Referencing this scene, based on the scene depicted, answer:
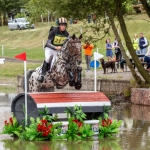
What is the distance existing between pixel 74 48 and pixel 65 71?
198cm

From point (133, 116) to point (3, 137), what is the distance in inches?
210

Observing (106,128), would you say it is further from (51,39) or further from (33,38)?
(33,38)

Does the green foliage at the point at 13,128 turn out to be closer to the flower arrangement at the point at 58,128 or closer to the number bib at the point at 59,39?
the flower arrangement at the point at 58,128

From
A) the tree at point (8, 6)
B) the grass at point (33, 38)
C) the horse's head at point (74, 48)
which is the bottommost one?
the grass at point (33, 38)

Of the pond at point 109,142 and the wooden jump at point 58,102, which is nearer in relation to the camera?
the pond at point 109,142

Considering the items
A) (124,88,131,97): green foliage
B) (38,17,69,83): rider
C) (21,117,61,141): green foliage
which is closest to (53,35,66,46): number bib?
(38,17,69,83): rider

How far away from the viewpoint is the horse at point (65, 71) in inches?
554

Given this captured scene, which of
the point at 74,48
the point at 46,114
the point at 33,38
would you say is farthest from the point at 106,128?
the point at 33,38

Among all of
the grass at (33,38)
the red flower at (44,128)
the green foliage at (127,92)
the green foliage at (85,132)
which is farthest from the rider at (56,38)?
the grass at (33,38)

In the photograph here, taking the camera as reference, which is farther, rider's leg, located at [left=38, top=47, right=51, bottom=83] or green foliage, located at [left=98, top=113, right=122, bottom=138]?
rider's leg, located at [left=38, top=47, right=51, bottom=83]

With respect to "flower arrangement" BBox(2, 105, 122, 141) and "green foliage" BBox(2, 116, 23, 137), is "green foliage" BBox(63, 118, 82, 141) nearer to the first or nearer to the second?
"flower arrangement" BBox(2, 105, 122, 141)

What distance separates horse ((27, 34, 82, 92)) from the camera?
46.2 ft

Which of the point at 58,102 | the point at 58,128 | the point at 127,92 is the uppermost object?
the point at 58,102

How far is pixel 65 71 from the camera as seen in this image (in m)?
15.9
